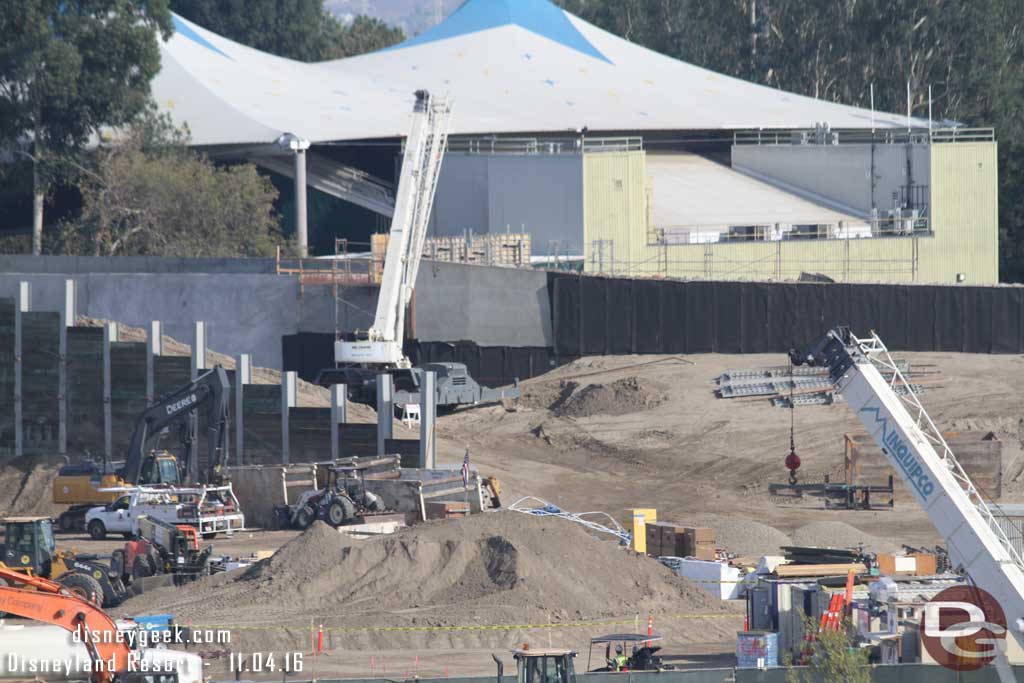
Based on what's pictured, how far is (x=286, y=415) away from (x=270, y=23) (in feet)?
249

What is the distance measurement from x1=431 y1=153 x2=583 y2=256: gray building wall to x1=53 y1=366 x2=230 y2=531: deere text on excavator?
25.2 m

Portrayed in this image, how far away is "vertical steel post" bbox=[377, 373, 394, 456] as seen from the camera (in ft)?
132

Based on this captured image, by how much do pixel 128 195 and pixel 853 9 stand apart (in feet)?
129

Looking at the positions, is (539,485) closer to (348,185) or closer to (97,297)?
(97,297)

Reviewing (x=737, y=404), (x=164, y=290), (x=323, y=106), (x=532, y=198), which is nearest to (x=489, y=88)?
(x=323, y=106)

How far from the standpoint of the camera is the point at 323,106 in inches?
2896

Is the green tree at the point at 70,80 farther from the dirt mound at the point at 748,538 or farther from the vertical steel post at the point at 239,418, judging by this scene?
the dirt mound at the point at 748,538

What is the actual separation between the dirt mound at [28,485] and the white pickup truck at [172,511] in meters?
4.67

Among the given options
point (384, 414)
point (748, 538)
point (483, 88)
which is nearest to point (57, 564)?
point (748, 538)

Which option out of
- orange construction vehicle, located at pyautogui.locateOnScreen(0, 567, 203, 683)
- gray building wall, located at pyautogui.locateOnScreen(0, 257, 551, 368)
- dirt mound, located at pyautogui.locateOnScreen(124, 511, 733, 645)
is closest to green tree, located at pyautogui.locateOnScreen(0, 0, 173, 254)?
gray building wall, located at pyautogui.locateOnScreen(0, 257, 551, 368)

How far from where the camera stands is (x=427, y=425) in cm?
3922

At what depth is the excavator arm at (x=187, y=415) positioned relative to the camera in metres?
38.0

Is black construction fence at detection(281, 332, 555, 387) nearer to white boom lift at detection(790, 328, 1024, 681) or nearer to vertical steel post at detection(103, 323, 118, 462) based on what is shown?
vertical steel post at detection(103, 323, 118, 462)

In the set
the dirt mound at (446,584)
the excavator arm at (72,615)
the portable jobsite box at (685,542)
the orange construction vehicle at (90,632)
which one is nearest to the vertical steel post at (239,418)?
the dirt mound at (446,584)
